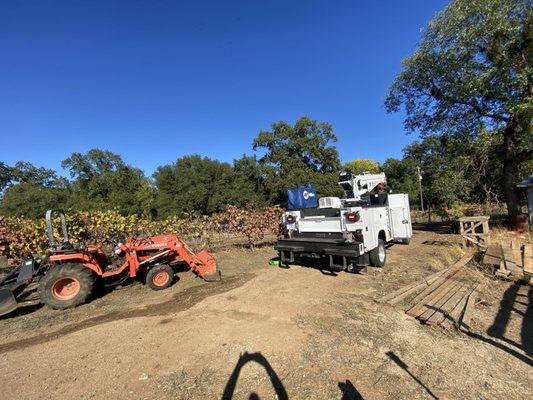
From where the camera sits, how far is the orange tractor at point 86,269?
6297mm

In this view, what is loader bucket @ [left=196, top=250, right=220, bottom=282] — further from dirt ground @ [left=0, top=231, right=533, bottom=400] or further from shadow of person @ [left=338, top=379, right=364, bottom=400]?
shadow of person @ [left=338, top=379, right=364, bottom=400]

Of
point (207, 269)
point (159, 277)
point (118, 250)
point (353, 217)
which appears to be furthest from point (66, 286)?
point (353, 217)

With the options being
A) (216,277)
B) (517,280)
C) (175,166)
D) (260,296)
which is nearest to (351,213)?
(260,296)

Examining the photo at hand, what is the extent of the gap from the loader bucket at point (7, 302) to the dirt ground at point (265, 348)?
250 millimetres

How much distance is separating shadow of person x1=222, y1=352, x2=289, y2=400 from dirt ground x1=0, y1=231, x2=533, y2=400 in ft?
0.06

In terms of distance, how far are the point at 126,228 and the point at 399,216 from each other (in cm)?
945

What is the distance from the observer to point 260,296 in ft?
21.2

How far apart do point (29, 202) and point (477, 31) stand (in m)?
49.4

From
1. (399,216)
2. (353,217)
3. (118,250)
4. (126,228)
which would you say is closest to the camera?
(353,217)

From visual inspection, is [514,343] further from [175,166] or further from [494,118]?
[175,166]

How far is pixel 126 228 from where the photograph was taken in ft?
36.4

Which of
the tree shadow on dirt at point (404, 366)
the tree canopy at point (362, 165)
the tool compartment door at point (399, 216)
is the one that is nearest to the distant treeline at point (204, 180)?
the tree canopy at point (362, 165)

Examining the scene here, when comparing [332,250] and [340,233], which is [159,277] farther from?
[340,233]

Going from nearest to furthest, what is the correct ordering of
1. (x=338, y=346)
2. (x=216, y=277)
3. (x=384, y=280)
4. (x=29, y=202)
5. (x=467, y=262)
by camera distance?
(x=338, y=346) < (x=384, y=280) < (x=216, y=277) < (x=467, y=262) < (x=29, y=202)
